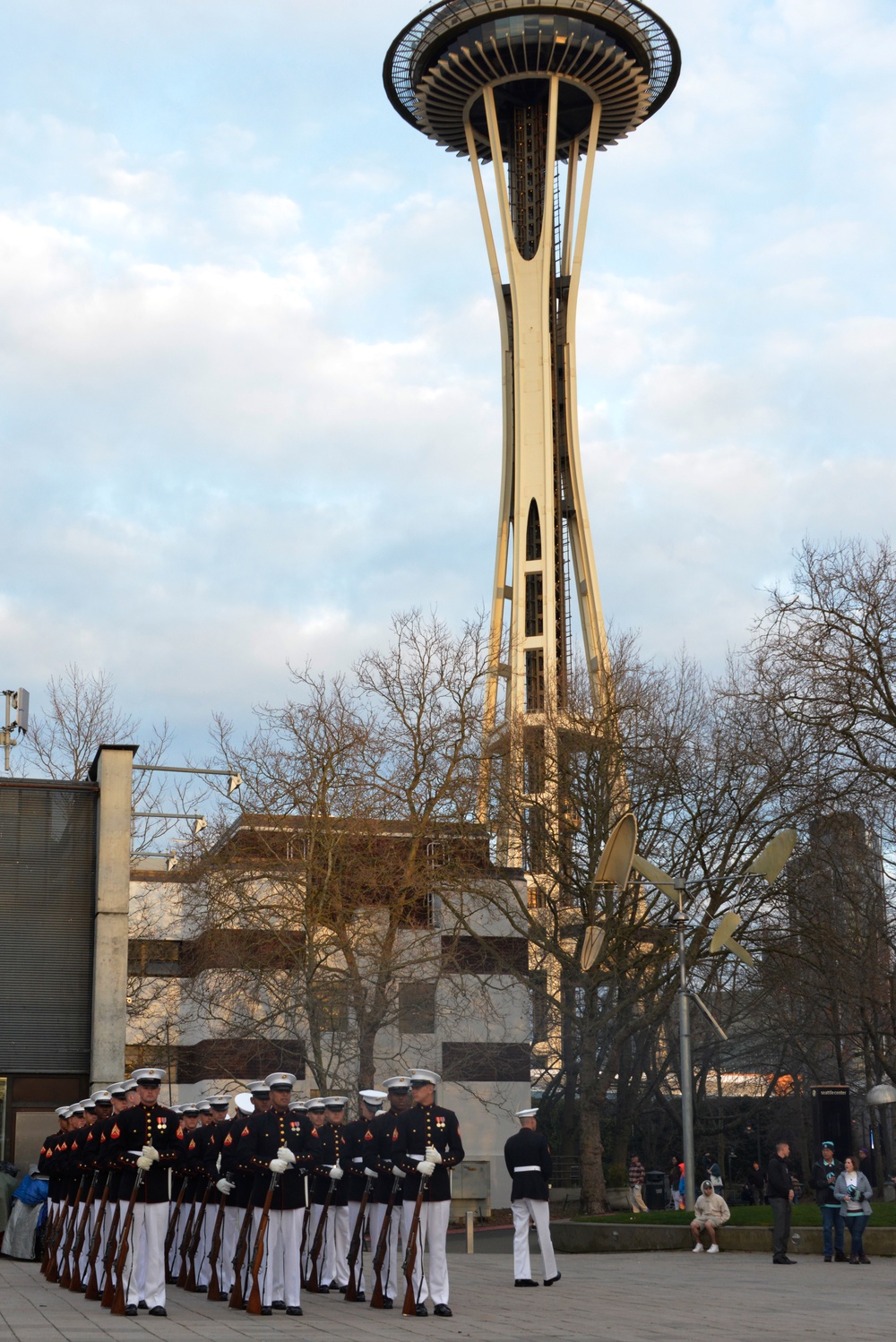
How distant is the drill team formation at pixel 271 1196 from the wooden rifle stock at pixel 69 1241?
0.03 meters

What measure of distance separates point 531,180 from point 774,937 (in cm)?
4614

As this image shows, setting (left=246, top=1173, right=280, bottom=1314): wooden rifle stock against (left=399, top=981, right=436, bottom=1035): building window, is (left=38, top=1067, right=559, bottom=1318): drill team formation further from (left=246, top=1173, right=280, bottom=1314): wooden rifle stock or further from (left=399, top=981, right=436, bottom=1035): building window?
(left=399, top=981, right=436, bottom=1035): building window


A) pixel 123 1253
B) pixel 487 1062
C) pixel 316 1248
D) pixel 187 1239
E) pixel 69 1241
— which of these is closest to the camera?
pixel 123 1253

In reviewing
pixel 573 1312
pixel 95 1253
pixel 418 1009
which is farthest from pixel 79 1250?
pixel 418 1009

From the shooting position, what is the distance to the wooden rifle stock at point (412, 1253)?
13484 millimetres

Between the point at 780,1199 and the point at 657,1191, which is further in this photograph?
the point at 657,1191

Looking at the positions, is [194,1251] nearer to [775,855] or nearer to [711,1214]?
[711,1214]

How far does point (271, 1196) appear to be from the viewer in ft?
46.8

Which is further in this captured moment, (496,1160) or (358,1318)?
(496,1160)

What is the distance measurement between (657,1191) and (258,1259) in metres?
32.0

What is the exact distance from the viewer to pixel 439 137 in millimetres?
75312

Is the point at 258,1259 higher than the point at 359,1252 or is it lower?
higher

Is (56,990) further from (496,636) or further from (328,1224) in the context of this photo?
(496,636)

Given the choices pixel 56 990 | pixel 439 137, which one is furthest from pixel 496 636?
pixel 439 137
